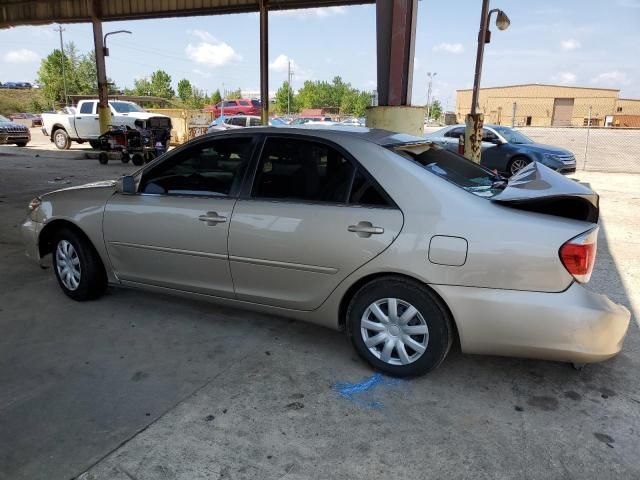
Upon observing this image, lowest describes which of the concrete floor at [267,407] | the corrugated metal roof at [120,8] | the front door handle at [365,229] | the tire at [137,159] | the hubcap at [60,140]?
the concrete floor at [267,407]

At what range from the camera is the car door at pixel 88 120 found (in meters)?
20.1

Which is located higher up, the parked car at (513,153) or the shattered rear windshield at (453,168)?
the shattered rear windshield at (453,168)

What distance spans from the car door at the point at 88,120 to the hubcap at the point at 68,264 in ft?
58.0

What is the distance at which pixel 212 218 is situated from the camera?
3535 mm

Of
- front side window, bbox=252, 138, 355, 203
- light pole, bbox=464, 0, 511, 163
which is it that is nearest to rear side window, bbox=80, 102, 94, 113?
light pole, bbox=464, 0, 511, 163

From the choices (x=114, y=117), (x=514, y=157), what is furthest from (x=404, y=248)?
(x=114, y=117)

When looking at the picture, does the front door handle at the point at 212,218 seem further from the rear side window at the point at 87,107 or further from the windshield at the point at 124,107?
the rear side window at the point at 87,107

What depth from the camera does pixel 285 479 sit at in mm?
2289

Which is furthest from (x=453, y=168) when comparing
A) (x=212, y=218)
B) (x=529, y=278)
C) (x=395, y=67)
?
(x=395, y=67)

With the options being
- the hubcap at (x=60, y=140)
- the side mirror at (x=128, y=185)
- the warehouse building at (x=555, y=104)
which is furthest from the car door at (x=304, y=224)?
the warehouse building at (x=555, y=104)

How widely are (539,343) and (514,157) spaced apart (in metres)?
11.4

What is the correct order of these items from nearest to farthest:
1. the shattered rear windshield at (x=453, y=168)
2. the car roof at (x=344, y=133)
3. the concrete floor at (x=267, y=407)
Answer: the concrete floor at (x=267, y=407)
the shattered rear windshield at (x=453, y=168)
the car roof at (x=344, y=133)

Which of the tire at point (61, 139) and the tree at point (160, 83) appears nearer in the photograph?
the tire at point (61, 139)

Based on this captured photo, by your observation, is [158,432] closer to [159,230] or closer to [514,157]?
[159,230]
